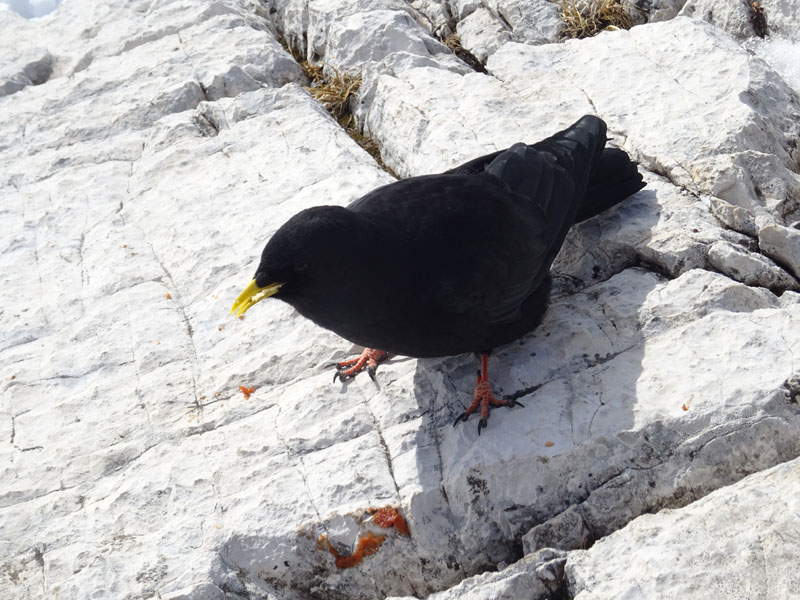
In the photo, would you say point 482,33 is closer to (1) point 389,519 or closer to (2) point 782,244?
(2) point 782,244

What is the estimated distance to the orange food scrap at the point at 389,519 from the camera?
4062 mm

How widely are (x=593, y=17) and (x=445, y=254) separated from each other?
523 centimetres

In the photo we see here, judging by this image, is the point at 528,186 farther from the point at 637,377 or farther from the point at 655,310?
the point at 637,377

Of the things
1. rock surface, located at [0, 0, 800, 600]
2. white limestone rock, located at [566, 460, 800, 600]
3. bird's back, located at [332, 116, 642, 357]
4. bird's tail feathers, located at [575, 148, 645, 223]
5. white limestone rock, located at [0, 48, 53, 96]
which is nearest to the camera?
white limestone rock, located at [566, 460, 800, 600]

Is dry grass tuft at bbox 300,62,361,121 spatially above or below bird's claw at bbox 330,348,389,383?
above

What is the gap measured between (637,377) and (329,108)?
5167 millimetres

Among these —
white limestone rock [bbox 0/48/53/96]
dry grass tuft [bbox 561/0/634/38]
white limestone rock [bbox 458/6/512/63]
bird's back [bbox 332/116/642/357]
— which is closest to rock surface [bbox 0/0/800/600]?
white limestone rock [bbox 458/6/512/63]

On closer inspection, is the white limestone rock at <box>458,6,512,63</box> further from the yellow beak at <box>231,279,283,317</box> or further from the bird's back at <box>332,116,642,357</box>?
the yellow beak at <box>231,279,283,317</box>

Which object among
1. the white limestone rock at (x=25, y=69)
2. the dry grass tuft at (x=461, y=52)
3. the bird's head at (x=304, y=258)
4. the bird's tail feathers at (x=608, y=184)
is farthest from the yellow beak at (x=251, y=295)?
the white limestone rock at (x=25, y=69)

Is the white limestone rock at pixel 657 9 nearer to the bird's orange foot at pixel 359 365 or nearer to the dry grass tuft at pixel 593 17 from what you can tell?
the dry grass tuft at pixel 593 17

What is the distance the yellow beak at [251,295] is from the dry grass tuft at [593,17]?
5.92 meters

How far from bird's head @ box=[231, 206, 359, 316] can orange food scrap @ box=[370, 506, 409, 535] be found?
3.91ft

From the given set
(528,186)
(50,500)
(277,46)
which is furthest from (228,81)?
(50,500)

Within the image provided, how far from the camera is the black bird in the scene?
409 centimetres
